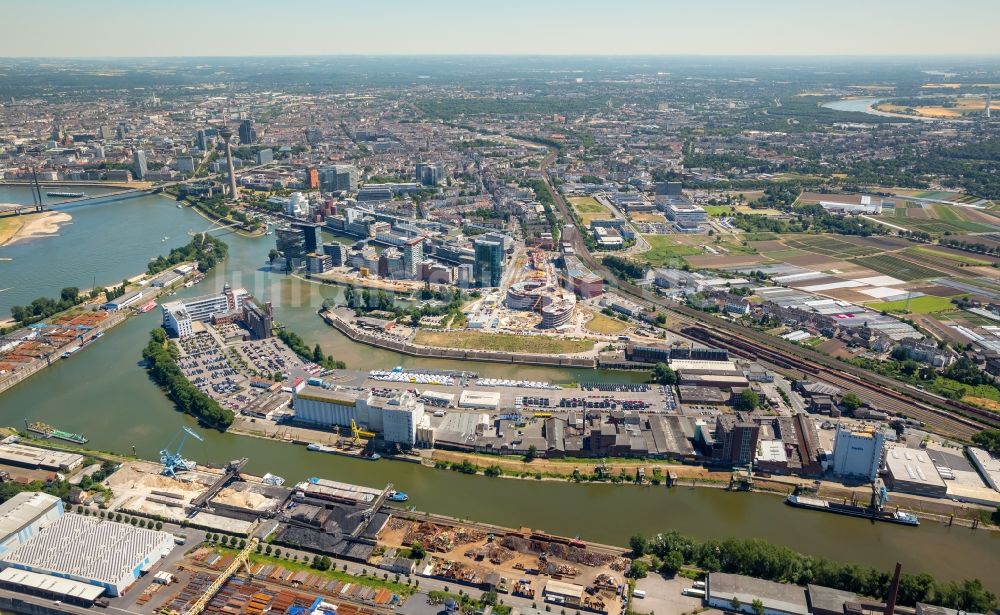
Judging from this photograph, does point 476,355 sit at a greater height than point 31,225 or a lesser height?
lesser

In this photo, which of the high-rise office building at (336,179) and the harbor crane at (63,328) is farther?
the high-rise office building at (336,179)

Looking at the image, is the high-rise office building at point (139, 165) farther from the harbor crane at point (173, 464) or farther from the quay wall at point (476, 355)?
the harbor crane at point (173, 464)

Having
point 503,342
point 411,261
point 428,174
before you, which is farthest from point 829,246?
point 428,174

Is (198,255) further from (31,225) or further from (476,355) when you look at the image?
(476,355)

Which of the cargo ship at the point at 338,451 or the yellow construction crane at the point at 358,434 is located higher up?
the yellow construction crane at the point at 358,434

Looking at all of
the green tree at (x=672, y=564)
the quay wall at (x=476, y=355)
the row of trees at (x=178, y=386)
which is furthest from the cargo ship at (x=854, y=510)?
the row of trees at (x=178, y=386)

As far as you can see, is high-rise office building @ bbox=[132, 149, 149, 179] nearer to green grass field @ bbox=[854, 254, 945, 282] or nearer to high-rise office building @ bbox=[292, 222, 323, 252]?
high-rise office building @ bbox=[292, 222, 323, 252]
